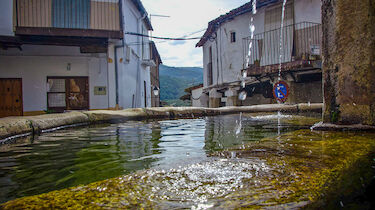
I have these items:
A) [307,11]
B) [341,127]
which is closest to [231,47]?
[307,11]

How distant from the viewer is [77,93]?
1241 cm

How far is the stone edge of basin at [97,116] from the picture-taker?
4047 mm

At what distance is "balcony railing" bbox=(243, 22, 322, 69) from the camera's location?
36.7ft

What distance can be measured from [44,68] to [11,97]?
6.18ft

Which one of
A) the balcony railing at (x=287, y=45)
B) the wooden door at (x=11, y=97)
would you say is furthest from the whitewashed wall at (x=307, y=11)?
the wooden door at (x=11, y=97)

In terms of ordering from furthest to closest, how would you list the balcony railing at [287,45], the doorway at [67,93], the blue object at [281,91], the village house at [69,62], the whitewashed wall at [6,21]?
the doorway at [67,93] → the balcony railing at [287,45] → the village house at [69,62] → the blue object at [281,91] → the whitewashed wall at [6,21]

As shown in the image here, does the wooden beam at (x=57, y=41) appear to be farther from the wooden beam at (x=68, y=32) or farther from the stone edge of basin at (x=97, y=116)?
the stone edge of basin at (x=97, y=116)

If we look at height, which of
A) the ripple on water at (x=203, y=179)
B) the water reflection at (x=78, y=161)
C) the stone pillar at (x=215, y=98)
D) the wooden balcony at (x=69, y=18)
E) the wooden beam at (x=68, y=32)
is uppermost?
the wooden balcony at (x=69, y=18)

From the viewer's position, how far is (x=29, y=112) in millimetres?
11977

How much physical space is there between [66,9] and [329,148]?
1164cm

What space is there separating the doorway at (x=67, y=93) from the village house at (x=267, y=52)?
296 inches

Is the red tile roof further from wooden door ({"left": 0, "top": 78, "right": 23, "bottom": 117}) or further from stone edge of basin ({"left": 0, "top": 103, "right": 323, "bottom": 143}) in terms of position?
wooden door ({"left": 0, "top": 78, "right": 23, "bottom": 117})

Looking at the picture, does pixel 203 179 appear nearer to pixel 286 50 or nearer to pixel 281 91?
pixel 281 91

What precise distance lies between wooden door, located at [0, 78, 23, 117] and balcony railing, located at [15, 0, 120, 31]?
2969mm
